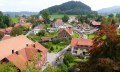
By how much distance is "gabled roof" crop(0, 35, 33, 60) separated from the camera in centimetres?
4391

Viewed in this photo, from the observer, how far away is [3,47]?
45.6 meters

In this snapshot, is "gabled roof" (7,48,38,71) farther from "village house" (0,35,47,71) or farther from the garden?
the garden

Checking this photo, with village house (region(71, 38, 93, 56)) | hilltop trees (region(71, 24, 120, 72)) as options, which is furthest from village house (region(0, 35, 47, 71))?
hilltop trees (region(71, 24, 120, 72))

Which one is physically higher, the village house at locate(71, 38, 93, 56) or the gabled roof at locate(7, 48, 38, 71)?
the gabled roof at locate(7, 48, 38, 71)

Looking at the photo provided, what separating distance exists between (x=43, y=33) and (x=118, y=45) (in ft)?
227

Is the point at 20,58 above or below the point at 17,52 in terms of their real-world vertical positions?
below

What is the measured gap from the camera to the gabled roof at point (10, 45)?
144 ft

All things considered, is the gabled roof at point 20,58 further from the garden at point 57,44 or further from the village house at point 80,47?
the garden at point 57,44

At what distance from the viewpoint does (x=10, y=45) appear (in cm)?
4791

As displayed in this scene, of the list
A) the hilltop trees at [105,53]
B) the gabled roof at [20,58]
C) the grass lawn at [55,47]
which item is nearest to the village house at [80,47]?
the grass lawn at [55,47]

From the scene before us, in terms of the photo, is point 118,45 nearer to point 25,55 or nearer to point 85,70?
point 85,70

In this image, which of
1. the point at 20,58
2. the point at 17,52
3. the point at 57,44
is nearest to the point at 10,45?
the point at 17,52

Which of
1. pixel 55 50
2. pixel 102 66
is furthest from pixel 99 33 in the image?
pixel 55 50

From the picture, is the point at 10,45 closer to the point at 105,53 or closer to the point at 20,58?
the point at 20,58
